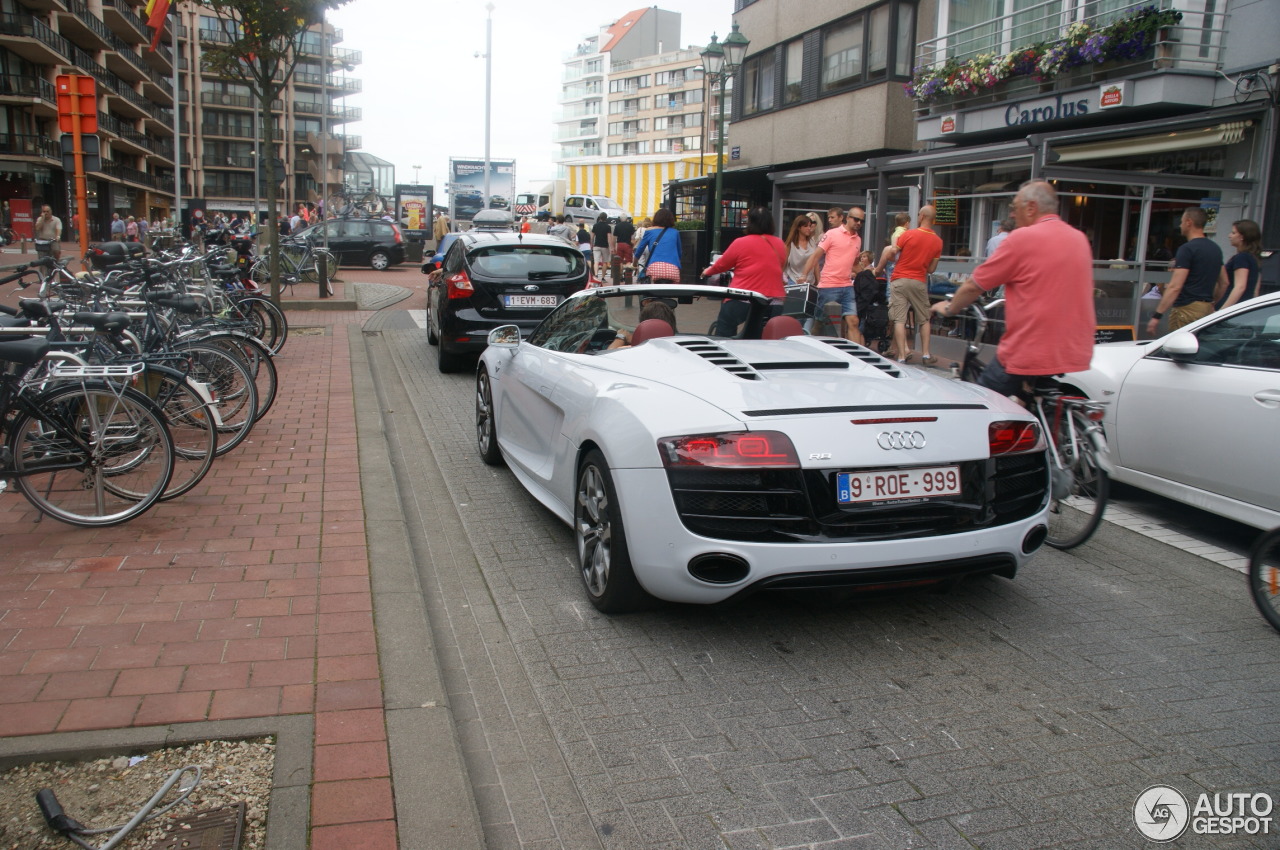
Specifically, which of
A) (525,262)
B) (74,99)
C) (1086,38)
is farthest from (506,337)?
(1086,38)

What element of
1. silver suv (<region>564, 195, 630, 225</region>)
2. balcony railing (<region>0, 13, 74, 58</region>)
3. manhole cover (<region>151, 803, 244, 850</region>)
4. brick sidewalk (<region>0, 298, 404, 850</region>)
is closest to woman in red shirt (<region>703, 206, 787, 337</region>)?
brick sidewalk (<region>0, 298, 404, 850</region>)

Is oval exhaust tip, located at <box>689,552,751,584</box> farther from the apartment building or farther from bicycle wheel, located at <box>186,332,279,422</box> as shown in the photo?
the apartment building

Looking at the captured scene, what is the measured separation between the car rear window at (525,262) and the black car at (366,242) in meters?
20.7

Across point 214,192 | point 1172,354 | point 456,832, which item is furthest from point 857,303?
point 214,192

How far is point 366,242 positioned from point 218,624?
93.7ft

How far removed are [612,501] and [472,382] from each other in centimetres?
705

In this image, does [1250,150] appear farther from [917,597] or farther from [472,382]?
[917,597]

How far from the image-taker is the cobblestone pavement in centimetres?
287

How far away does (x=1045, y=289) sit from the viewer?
5.29m

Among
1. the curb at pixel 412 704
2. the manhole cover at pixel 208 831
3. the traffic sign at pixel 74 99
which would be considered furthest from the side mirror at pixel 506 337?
the traffic sign at pixel 74 99

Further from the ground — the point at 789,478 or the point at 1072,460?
the point at 789,478

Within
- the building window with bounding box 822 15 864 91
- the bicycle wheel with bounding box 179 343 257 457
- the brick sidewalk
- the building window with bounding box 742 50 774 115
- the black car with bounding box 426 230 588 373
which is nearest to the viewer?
the brick sidewalk

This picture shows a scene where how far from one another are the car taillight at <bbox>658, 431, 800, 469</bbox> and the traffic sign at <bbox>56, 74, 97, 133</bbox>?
31.0 ft

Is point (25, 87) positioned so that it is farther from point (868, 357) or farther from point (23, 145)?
point (868, 357)
